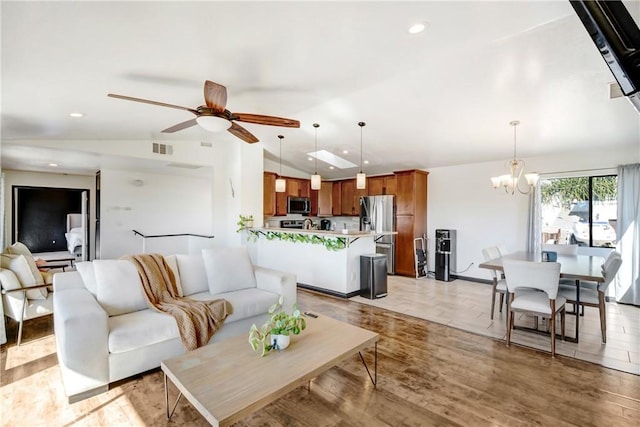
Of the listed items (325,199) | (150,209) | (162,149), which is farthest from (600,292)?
(150,209)

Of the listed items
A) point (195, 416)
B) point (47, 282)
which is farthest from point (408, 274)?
point (47, 282)

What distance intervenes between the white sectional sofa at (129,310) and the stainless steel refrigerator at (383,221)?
359 centimetres

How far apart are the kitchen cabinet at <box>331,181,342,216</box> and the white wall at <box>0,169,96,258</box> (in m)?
6.07

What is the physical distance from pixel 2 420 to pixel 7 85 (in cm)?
241

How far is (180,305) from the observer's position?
2.78 metres

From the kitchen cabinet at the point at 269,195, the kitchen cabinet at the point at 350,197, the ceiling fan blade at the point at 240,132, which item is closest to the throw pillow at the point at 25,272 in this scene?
the ceiling fan blade at the point at 240,132

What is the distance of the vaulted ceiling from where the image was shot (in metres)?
1.91

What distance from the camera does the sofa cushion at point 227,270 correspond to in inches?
131

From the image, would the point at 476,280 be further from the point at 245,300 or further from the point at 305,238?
the point at 245,300

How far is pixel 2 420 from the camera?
6.27ft

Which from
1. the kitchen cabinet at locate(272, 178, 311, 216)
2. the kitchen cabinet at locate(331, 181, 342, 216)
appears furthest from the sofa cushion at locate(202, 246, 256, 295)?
the kitchen cabinet at locate(331, 181, 342, 216)

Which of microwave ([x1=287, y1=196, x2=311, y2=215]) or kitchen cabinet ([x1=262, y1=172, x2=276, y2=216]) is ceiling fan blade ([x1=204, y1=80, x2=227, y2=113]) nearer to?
kitchen cabinet ([x1=262, y1=172, x2=276, y2=216])

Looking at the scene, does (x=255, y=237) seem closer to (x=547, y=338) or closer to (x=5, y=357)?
(x=5, y=357)

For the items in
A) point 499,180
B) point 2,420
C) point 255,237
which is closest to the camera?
point 2,420
